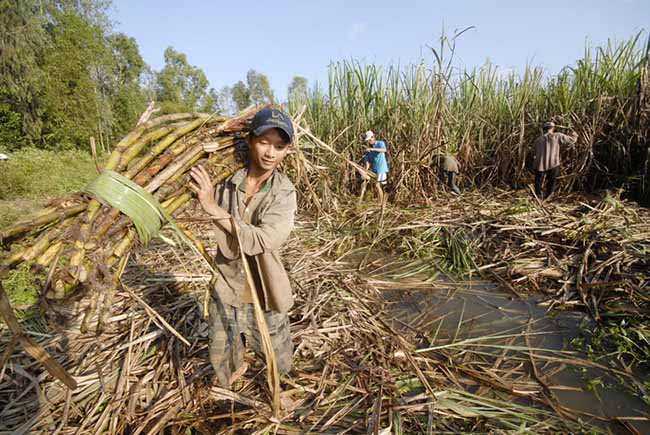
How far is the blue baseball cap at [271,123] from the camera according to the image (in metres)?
1.26

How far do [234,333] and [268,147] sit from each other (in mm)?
1013

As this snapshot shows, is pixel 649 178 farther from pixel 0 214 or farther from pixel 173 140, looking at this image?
pixel 0 214

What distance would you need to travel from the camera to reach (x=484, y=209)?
438 centimetres

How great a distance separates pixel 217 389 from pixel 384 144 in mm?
4393

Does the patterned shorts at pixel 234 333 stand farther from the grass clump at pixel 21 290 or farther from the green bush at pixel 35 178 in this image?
the green bush at pixel 35 178

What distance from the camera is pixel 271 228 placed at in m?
1.33

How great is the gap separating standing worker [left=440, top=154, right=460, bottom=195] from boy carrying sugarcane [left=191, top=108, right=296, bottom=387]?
454cm

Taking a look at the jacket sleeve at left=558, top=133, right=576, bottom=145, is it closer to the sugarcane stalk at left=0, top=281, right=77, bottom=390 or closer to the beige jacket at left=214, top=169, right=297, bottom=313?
the beige jacket at left=214, top=169, right=297, bottom=313

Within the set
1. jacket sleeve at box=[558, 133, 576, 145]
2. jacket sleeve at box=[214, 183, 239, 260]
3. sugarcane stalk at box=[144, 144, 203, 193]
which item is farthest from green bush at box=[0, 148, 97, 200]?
jacket sleeve at box=[558, 133, 576, 145]

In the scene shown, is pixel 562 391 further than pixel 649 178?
No

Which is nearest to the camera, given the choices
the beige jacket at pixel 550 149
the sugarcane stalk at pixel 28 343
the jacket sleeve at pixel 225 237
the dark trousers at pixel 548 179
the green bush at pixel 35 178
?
the sugarcane stalk at pixel 28 343

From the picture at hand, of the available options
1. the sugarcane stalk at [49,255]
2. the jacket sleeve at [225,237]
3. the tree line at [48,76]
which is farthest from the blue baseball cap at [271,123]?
the tree line at [48,76]

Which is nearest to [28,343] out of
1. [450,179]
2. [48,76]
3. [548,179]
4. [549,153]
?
[450,179]

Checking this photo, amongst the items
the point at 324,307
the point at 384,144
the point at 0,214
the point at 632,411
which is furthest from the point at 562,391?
the point at 0,214
